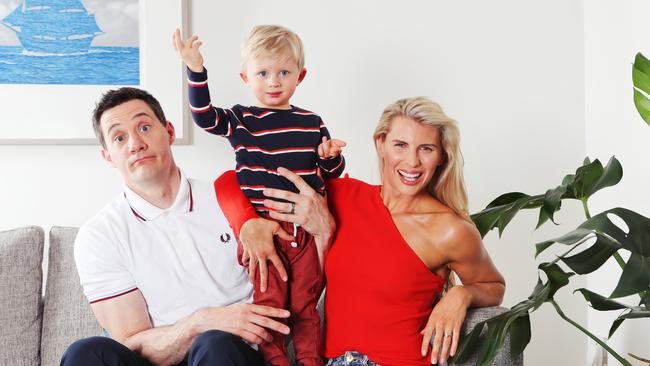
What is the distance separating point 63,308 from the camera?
2320mm

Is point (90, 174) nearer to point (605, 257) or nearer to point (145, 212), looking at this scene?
point (145, 212)

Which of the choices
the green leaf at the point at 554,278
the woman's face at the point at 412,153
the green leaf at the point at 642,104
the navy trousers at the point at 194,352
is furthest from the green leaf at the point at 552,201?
the navy trousers at the point at 194,352

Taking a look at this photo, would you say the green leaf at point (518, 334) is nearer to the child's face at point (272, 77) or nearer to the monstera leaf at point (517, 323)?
the monstera leaf at point (517, 323)

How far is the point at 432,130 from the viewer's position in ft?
6.62

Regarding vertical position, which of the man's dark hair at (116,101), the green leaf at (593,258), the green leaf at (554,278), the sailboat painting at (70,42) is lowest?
the green leaf at (554,278)

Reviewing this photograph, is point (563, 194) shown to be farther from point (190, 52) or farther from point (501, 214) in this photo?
point (190, 52)

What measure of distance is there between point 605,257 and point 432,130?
0.57m

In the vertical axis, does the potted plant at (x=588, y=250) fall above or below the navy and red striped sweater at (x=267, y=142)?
below

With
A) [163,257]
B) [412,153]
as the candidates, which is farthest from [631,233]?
[163,257]

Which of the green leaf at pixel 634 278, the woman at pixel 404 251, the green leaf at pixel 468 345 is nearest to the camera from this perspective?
the green leaf at pixel 634 278

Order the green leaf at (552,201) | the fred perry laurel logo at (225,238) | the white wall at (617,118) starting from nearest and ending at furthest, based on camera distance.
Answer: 1. the green leaf at (552,201)
2. the fred perry laurel logo at (225,238)
3. the white wall at (617,118)

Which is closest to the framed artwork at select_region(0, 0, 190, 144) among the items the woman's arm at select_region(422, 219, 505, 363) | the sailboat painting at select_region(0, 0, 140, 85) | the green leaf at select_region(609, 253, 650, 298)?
the sailboat painting at select_region(0, 0, 140, 85)

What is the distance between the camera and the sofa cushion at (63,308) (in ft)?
7.53

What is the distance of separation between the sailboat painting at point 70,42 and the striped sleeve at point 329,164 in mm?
859
